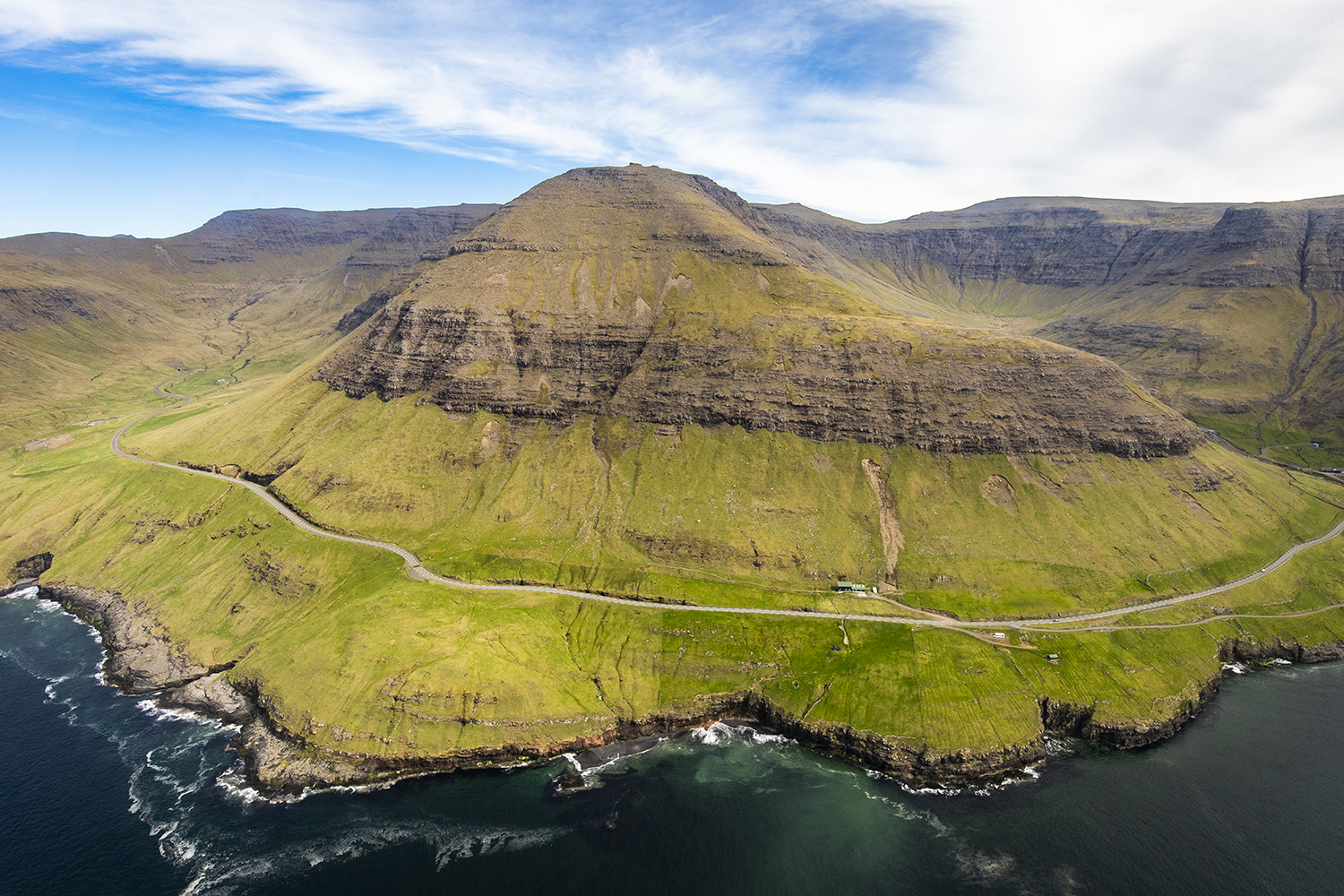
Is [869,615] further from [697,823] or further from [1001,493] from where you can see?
[697,823]

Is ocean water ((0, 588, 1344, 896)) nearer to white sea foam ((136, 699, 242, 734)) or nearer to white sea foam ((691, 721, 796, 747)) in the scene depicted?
white sea foam ((691, 721, 796, 747))

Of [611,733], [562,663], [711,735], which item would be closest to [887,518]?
[711,735]

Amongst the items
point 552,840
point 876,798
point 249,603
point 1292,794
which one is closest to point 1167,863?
point 1292,794

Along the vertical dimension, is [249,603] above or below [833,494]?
below

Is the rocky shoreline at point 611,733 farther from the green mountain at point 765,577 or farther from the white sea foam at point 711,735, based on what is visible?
the white sea foam at point 711,735

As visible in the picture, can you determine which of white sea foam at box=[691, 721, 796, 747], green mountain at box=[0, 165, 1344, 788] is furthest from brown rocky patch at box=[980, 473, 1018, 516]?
white sea foam at box=[691, 721, 796, 747]

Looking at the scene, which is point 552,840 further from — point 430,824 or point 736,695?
point 736,695
